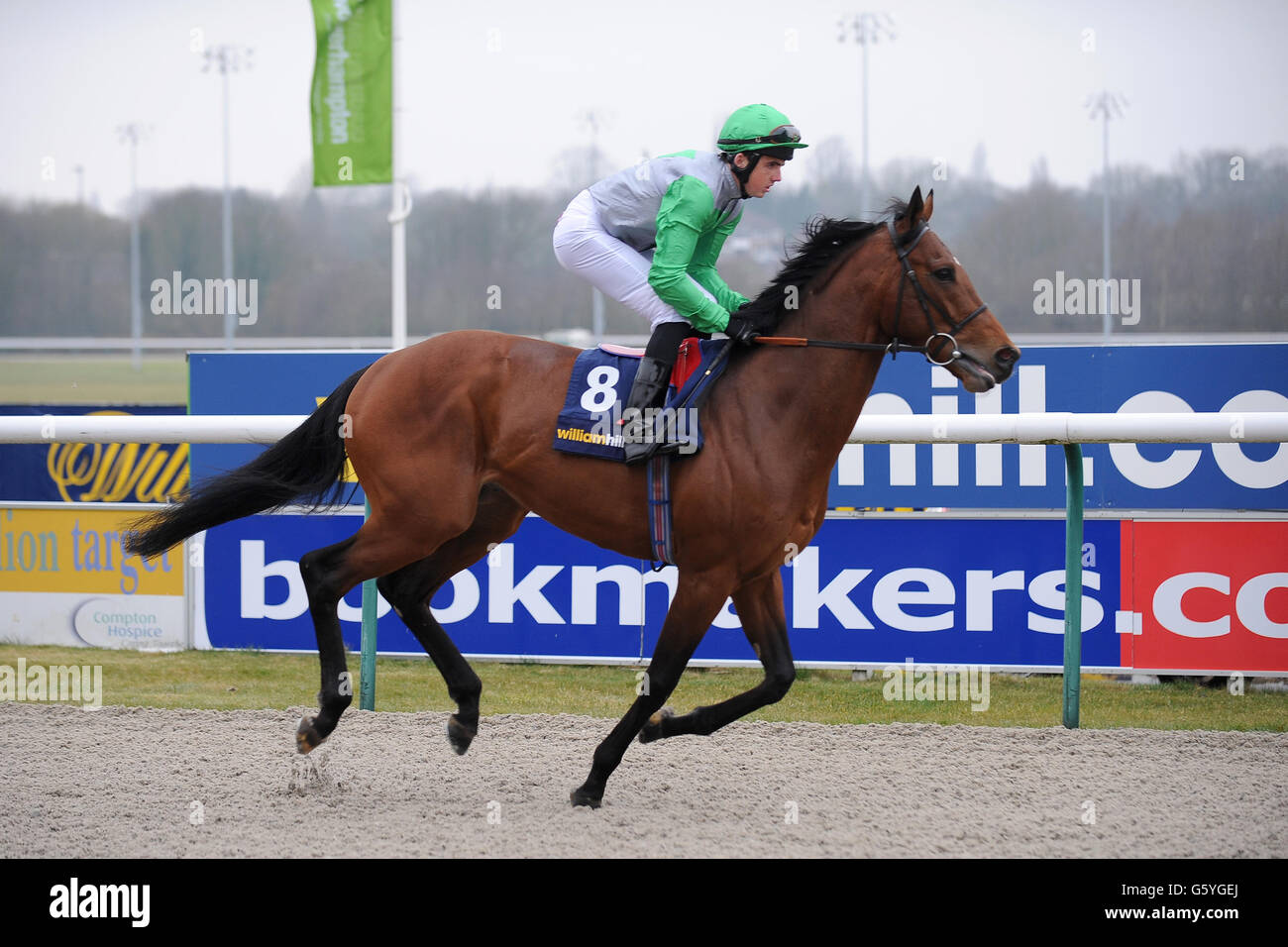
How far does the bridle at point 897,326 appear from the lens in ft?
11.8

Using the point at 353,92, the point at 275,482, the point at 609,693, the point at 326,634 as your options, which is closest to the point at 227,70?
the point at 353,92

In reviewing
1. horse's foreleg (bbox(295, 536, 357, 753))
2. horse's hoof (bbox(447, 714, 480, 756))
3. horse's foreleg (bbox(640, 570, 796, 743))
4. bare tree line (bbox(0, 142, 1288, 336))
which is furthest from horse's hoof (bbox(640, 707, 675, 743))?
bare tree line (bbox(0, 142, 1288, 336))

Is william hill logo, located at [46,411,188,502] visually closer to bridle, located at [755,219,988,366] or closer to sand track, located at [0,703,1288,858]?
sand track, located at [0,703,1288,858]

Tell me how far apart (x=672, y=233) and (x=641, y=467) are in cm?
69

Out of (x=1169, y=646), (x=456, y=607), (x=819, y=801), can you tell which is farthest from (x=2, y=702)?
(x=1169, y=646)

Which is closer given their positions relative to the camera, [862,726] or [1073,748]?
[1073,748]

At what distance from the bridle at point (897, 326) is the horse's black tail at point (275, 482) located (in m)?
1.45

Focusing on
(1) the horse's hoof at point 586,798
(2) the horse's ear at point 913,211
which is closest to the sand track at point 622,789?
(1) the horse's hoof at point 586,798

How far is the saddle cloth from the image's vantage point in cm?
370

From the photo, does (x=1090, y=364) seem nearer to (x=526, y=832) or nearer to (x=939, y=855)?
(x=939, y=855)

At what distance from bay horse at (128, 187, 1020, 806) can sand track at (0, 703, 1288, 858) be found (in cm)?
25

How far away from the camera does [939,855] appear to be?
10.4ft
